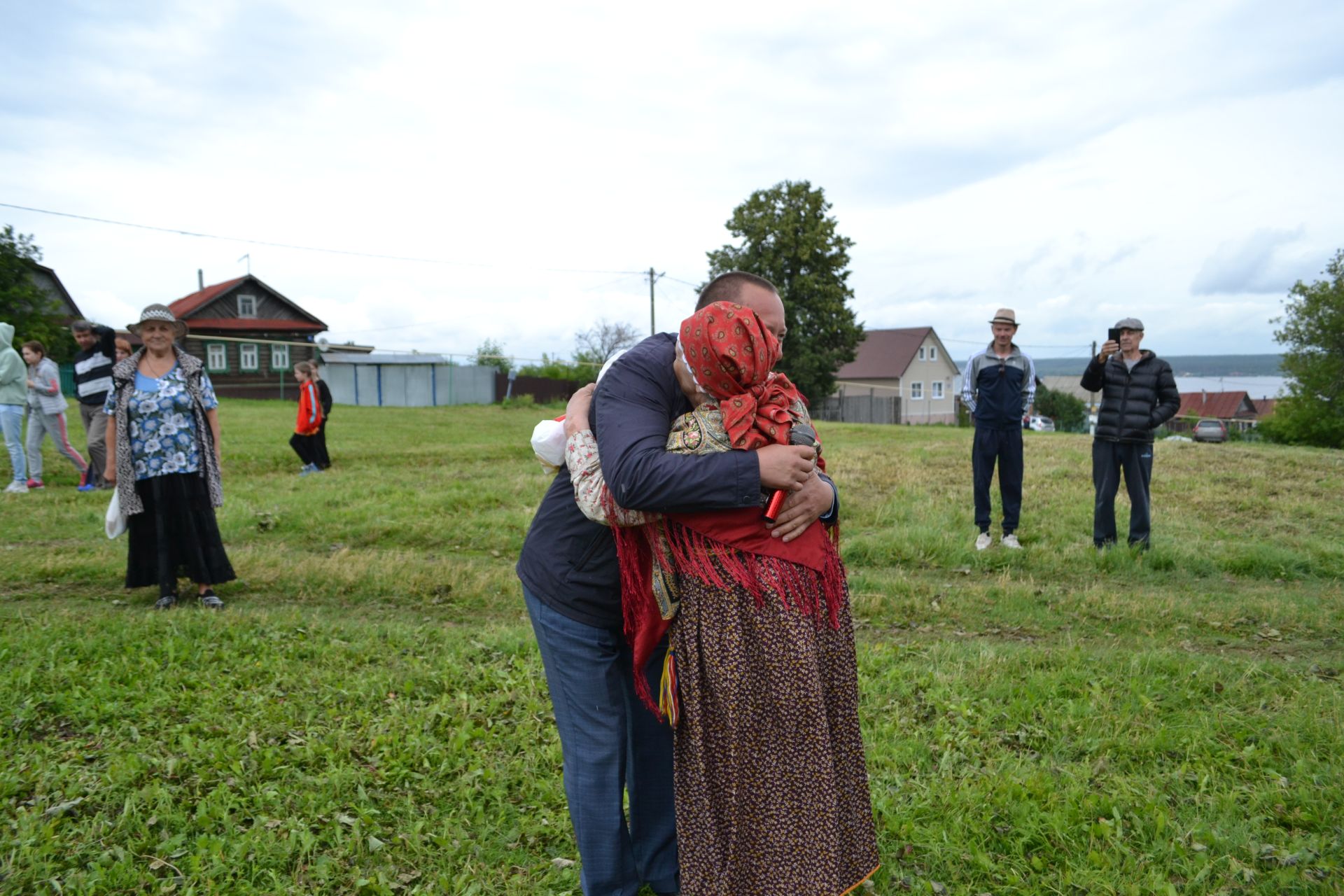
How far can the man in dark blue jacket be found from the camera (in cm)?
220

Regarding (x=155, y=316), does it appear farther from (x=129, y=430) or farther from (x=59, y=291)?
(x=59, y=291)

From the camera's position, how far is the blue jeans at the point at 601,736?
8.59 feet

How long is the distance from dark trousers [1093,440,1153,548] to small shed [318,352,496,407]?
34440 millimetres

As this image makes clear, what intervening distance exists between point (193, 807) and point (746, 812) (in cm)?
250

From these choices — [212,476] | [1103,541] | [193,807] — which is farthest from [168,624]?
[1103,541]

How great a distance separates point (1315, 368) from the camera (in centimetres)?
4678

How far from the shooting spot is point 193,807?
11.5 ft

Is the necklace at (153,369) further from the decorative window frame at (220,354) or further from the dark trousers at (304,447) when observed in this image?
the decorative window frame at (220,354)

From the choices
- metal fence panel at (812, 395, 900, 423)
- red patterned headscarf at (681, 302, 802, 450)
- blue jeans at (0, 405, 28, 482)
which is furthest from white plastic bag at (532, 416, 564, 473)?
metal fence panel at (812, 395, 900, 423)

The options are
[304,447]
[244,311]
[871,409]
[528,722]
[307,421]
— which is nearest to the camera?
[528,722]

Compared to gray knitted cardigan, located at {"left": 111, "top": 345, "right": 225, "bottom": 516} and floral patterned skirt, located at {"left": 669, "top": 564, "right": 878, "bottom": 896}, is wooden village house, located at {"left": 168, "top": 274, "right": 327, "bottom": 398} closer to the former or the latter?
gray knitted cardigan, located at {"left": 111, "top": 345, "right": 225, "bottom": 516}

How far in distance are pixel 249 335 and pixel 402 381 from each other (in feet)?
32.0

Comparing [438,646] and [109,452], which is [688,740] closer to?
[438,646]

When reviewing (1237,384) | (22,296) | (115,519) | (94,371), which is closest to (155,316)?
(115,519)
